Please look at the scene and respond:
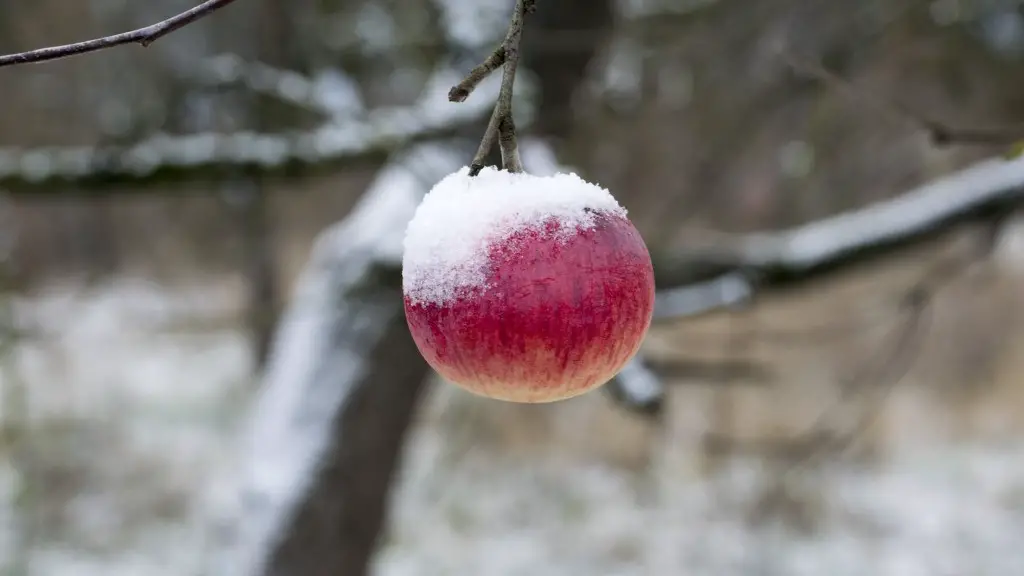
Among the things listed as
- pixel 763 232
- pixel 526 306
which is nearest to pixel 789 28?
pixel 526 306

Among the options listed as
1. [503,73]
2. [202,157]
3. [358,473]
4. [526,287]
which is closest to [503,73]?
[503,73]

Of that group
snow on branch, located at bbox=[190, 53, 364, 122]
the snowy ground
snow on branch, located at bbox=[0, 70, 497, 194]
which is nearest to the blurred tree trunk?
snow on branch, located at bbox=[0, 70, 497, 194]

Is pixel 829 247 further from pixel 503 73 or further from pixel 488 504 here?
pixel 488 504

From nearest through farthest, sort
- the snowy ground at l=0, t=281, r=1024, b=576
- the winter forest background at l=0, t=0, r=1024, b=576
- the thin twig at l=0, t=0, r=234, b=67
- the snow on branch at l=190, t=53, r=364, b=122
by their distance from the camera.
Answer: the thin twig at l=0, t=0, r=234, b=67
the winter forest background at l=0, t=0, r=1024, b=576
the snow on branch at l=190, t=53, r=364, b=122
the snowy ground at l=0, t=281, r=1024, b=576

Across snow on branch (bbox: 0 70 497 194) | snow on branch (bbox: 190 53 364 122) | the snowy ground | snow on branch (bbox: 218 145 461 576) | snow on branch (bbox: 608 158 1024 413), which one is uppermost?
snow on branch (bbox: 190 53 364 122)

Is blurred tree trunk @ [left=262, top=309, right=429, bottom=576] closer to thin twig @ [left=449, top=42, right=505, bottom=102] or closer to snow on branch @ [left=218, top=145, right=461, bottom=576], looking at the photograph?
snow on branch @ [left=218, top=145, right=461, bottom=576]

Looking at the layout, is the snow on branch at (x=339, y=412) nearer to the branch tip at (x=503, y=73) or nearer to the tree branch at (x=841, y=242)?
the tree branch at (x=841, y=242)

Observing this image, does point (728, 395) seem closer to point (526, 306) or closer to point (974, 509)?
point (974, 509)
